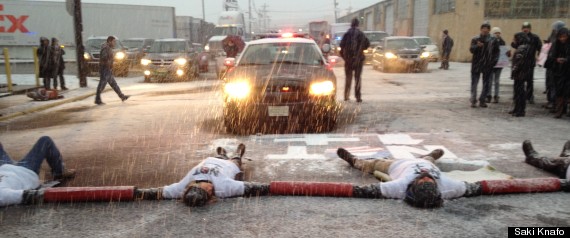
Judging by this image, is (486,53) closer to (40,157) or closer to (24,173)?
(40,157)

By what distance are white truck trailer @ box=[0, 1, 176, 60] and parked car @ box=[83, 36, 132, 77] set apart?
4733mm

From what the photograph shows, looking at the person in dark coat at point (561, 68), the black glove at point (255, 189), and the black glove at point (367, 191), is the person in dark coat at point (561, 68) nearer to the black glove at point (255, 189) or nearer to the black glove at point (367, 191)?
the black glove at point (367, 191)

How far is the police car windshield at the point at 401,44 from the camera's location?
2138 centimetres

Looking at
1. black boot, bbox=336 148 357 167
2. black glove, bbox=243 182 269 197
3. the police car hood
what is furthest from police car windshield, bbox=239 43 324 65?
black glove, bbox=243 182 269 197

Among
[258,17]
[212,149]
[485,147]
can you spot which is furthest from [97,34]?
[258,17]

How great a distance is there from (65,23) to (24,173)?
25.5m

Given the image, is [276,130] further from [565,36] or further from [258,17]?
[258,17]

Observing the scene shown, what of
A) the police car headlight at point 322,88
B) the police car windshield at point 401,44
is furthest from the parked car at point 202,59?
the police car headlight at point 322,88

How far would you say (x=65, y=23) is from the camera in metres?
27.2

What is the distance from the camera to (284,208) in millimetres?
4234

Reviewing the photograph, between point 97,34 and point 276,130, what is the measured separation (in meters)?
23.6

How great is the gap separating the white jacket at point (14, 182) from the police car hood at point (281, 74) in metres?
3.63

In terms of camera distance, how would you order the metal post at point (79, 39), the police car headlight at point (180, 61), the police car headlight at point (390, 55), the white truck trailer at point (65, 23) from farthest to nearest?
the white truck trailer at point (65, 23)
the police car headlight at point (390, 55)
the police car headlight at point (180, 61)
the metal post at point (79, 39)

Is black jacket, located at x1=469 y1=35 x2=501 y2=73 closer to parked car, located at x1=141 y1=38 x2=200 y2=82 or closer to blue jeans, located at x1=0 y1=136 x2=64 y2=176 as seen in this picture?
blue jeans, located at x1=0 y1=136 x2=64 y2=176
